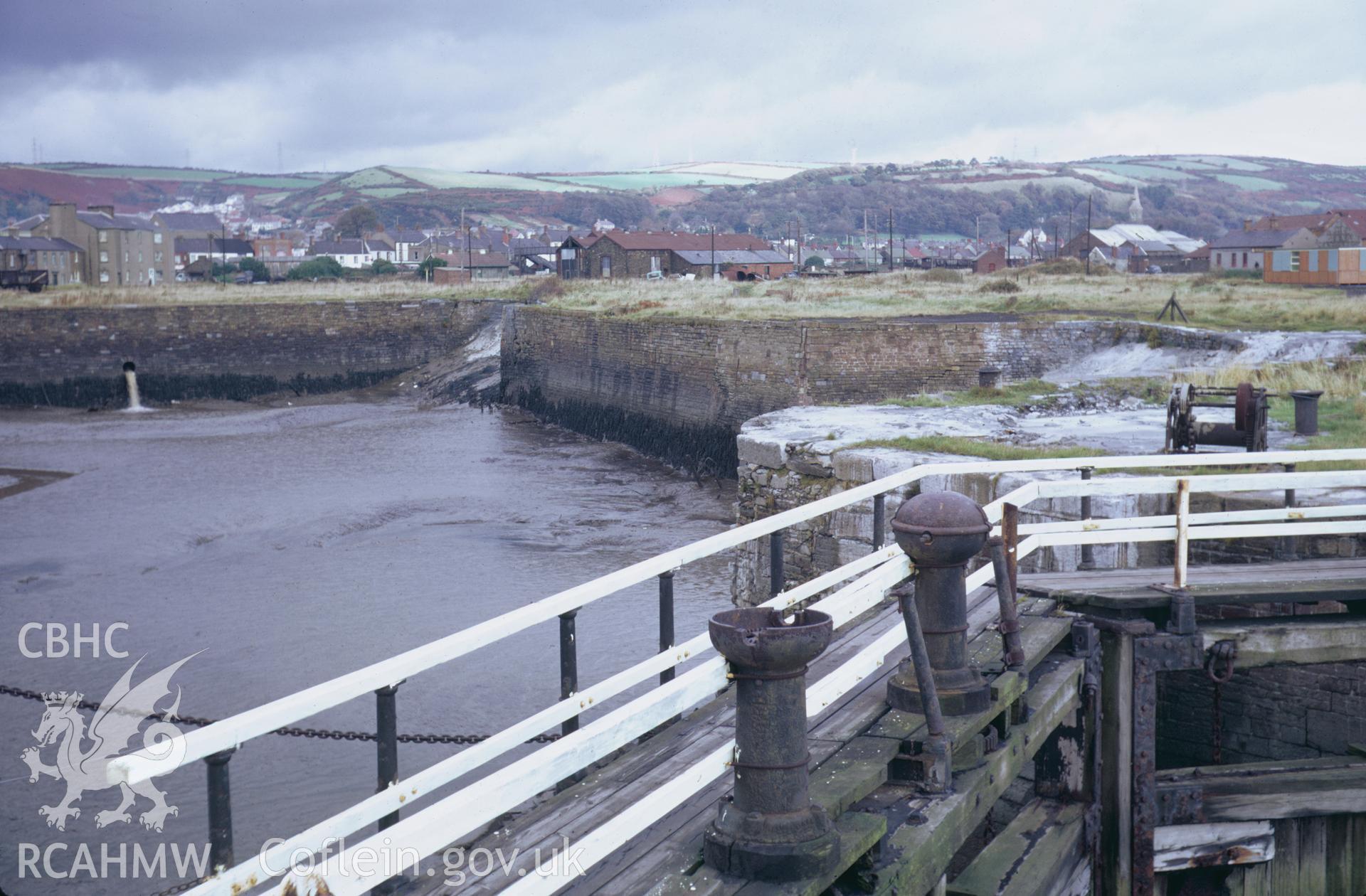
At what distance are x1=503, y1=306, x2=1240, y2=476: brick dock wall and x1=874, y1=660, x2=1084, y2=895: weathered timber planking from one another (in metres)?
17.0

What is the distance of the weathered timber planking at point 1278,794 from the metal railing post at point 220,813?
5.10 m

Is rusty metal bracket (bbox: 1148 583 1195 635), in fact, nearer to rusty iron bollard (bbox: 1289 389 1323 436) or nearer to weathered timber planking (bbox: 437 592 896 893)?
weathered timber planking (bbox: 437 592 896 893)

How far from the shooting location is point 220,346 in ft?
146

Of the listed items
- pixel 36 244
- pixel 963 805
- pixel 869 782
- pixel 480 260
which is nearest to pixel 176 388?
pixel 963 805

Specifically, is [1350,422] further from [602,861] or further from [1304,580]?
[602,861]

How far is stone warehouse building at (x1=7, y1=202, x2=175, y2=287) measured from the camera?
290 ft

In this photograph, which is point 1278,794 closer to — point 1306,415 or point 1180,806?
point 1180,806

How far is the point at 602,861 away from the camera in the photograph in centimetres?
366

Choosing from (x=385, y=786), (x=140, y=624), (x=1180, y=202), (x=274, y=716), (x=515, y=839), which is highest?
(x=1180, y=202)

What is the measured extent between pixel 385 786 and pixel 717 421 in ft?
75.3

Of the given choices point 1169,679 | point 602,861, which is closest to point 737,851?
point 602,861

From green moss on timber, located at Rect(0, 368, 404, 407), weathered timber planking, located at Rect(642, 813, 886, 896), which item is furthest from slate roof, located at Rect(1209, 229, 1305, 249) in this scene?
weathered timber planking, located at Rect(642, 813, 886, 896)

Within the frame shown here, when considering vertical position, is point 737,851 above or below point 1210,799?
above

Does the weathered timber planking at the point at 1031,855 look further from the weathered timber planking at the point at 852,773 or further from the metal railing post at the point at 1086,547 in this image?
the metal railing post at the point at 1086,547
